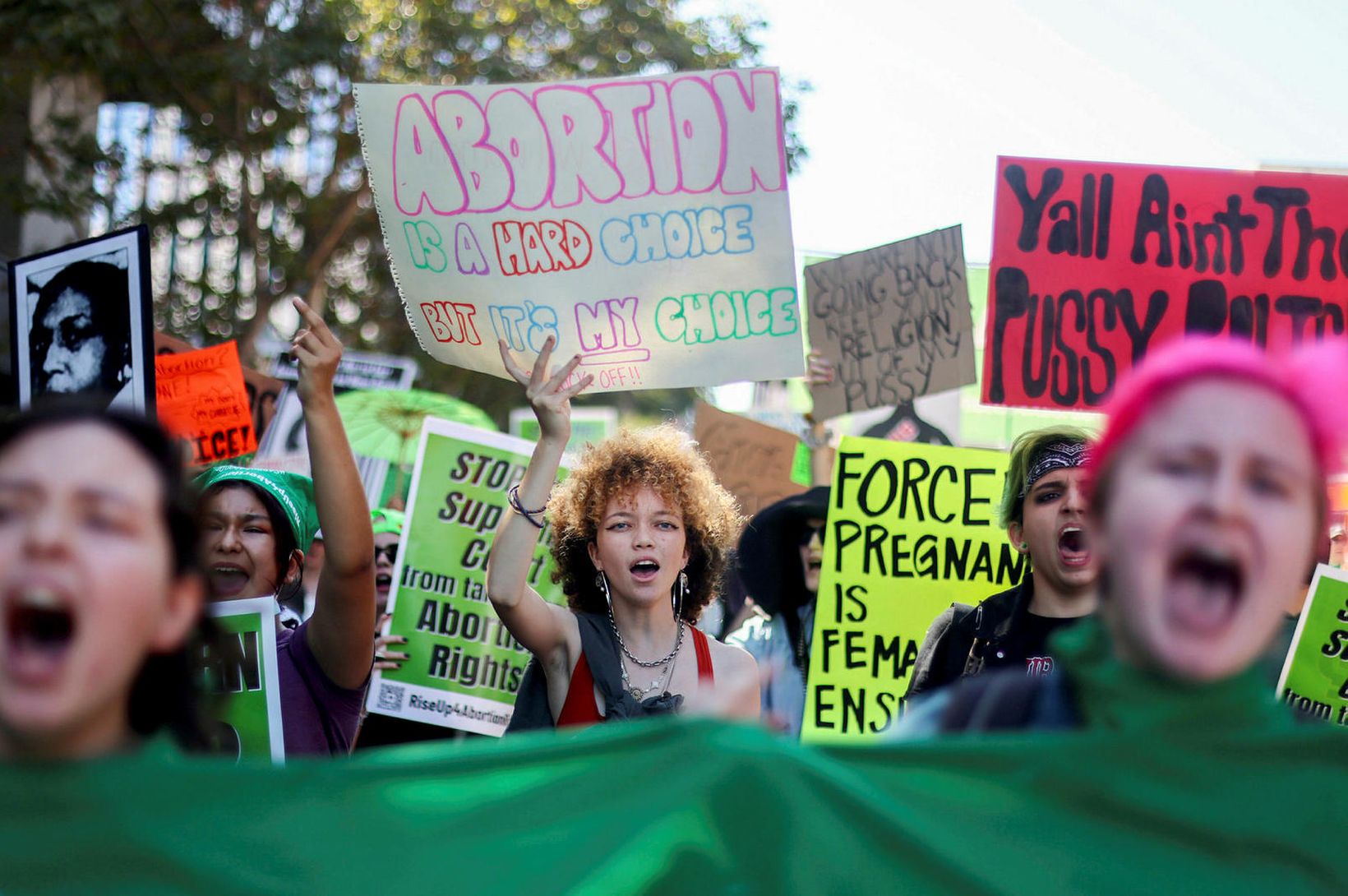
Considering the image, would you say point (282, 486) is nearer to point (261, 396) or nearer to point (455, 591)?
point (455, 591)

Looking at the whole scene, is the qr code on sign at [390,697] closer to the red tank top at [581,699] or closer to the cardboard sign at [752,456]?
the red tank top at [581,699]

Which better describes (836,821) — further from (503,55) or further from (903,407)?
(503,55)

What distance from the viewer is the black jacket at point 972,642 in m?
3.29

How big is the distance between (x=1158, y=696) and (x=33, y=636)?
4.16 ft

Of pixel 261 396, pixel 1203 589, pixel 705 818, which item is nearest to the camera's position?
pixel 1203 589

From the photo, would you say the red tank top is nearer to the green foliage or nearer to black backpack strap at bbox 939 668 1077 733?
black backpack strap at bbox 939 668 1077 733

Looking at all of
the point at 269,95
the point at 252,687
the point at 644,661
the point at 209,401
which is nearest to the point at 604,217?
the point at 644,661

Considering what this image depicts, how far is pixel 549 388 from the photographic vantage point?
3711 millimetres

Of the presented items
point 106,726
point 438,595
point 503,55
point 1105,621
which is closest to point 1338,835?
point 1105,621

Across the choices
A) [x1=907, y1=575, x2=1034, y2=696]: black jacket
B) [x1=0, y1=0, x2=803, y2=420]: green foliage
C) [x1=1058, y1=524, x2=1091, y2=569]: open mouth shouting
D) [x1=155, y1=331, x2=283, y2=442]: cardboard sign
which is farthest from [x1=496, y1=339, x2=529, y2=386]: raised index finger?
[x1=0, y1=0, x2=803, y2=420]: green foliage

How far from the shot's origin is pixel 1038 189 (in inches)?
171

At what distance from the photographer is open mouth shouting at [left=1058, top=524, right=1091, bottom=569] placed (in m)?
3.24

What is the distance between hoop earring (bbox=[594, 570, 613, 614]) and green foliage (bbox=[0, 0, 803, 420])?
6.76 metres

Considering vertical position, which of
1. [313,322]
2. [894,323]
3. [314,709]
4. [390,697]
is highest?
[894,323]
